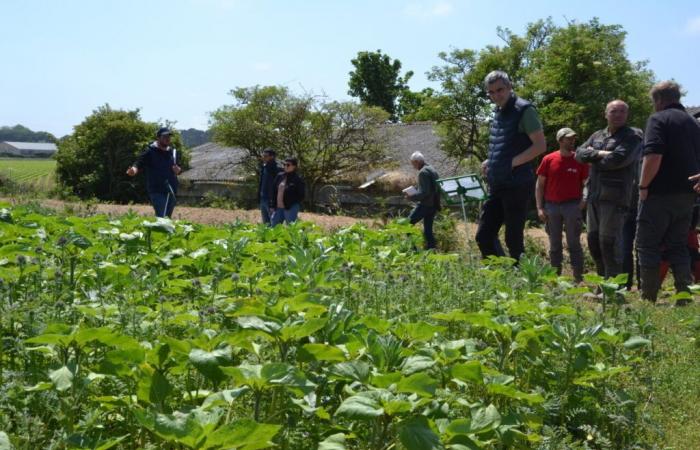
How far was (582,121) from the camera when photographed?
19062mm

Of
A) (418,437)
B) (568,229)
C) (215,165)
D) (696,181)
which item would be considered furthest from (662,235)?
(215,165)

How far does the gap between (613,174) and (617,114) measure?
55cm

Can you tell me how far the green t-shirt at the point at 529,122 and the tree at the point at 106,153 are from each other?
22.0m

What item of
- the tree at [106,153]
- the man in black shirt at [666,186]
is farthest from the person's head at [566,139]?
the tree at [106,153]

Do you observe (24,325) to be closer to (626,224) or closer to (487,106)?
(626,224)

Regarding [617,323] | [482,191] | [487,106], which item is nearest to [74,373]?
[617,323]

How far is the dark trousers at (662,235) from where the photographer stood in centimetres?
624

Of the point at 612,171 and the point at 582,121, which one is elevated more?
the point at 582,121

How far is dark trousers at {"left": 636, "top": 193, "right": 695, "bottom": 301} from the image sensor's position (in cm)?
624

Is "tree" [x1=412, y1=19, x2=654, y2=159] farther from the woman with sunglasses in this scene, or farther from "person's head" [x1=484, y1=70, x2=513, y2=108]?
"person's head" [x1=484, y1=70, x2=513, y2=108]

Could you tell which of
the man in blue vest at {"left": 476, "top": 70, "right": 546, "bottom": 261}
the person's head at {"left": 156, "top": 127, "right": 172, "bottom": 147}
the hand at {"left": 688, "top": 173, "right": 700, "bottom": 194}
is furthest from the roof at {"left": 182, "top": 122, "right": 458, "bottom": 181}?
the hand at {"left": 688, "top": 173, "right": 700, "bottom": 194}

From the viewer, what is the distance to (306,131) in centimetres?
2362

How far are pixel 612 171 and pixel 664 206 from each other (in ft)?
2.67

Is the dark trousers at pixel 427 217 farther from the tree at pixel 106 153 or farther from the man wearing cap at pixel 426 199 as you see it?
the tree at pixel 106 153
